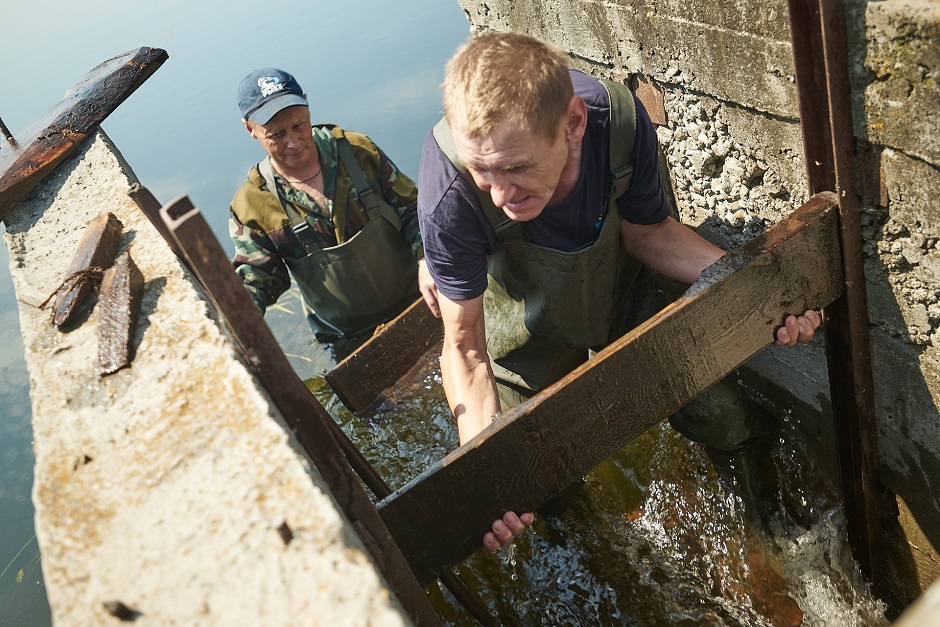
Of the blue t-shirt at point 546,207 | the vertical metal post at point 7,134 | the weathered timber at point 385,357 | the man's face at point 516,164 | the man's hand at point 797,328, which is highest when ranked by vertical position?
the vertical metal post at point 7,134

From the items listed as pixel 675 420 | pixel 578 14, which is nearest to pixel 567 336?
pixel 675 420

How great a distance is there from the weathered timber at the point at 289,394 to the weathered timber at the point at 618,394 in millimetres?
316

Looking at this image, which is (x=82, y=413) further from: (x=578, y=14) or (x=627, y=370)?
(x=578, y=14)

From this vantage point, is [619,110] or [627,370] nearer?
[627,370]

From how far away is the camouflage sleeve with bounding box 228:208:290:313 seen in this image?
3.86 meters

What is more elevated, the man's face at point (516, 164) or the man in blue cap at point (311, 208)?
the man's face at point (516, 164)

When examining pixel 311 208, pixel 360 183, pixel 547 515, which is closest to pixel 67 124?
pixel 311 208

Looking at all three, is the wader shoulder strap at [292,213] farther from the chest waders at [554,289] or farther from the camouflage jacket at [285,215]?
the chest waders at [554,289]

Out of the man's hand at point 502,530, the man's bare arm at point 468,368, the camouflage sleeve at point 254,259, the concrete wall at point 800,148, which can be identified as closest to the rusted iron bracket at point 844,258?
the concrete wall at point 800,148

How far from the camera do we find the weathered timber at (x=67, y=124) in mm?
3467

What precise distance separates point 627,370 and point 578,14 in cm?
179

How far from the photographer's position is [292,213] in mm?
3926

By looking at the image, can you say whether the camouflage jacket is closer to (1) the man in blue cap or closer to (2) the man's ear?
(1) the man in blue cap

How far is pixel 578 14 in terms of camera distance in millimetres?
3238
